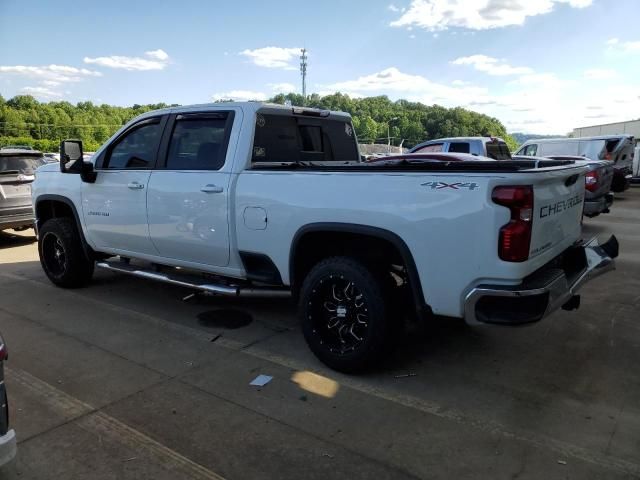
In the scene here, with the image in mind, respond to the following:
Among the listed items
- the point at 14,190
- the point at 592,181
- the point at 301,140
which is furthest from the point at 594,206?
the point at 14,190

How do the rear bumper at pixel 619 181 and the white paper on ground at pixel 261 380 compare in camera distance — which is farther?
the rear bumper at pixel 619 181

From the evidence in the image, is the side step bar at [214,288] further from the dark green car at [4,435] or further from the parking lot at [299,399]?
the dark green car at [4,435]

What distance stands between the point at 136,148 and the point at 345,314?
290 centimetres

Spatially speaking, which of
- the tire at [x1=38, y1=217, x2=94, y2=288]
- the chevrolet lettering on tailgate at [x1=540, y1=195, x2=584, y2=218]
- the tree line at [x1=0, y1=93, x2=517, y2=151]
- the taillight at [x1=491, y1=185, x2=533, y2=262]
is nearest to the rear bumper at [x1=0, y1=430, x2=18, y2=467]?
the taillight at [x1=491, y1=185, x2=533, y2=262]

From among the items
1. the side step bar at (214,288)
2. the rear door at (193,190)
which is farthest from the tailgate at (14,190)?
the rear door at (193,190)

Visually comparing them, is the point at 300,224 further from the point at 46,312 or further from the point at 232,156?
the point at 46,312

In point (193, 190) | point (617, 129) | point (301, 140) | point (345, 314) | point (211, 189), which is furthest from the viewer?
point (617, 129)

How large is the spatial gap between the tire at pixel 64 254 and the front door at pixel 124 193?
0.43m

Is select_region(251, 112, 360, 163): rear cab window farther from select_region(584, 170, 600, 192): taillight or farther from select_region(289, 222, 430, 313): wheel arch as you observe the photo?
select_region(584, 170, 600, 192): taillight

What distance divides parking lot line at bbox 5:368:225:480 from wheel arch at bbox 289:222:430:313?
1.57 m

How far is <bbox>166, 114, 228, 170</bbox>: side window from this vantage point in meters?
4.47

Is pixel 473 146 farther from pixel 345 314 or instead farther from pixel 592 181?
pixel 345 314

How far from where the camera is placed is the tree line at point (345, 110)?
47969 millimetres

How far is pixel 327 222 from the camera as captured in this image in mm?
3629
